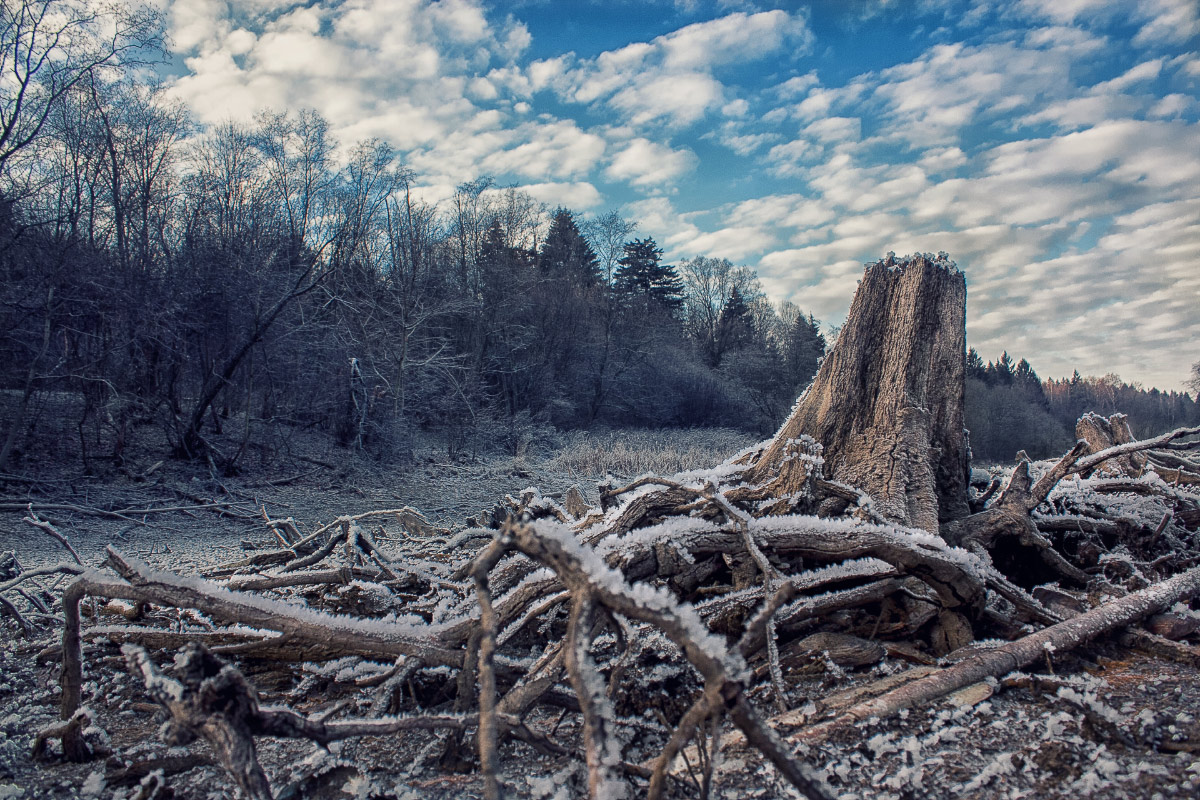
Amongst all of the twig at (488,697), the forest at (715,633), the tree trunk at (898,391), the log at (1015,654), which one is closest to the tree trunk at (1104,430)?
the forest at (715,633)

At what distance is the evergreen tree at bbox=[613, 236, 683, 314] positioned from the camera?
1793 inches

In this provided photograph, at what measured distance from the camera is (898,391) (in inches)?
113

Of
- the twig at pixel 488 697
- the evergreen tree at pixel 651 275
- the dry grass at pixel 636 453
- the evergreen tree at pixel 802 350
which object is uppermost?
the evergreen tree at pixel 651 275

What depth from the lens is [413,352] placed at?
20969 millimetres

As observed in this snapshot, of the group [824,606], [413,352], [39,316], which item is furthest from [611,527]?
[413,352]

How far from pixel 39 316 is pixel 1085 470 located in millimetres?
13580

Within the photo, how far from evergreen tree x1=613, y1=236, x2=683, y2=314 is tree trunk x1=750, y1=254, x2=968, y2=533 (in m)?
42.3

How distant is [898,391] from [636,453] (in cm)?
1776

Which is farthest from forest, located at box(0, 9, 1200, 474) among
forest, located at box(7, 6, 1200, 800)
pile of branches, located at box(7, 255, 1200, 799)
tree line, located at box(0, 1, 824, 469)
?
pile of branches, located at box(7, 255, 1200, 799)

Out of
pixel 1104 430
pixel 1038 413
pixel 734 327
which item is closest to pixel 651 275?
pixel 734 327

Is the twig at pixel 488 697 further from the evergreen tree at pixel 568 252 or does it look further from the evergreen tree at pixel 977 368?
the evergreen tree at pixel 977 368

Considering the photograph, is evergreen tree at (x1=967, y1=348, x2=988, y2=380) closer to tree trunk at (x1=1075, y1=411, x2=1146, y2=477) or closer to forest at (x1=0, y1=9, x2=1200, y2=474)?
forest at (x1=0, y1=9, x2=1200, y2=474)

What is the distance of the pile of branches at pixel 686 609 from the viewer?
0.87m

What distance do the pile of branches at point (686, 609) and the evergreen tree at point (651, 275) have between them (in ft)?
140
